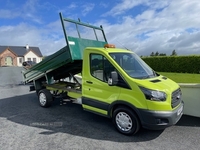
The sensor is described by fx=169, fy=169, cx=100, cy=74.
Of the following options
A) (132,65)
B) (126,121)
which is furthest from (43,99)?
(132,65)

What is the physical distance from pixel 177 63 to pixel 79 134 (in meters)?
18.4

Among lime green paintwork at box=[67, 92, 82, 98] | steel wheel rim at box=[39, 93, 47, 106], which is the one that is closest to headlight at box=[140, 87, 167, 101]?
lime green paintwork at box=[67, 92, 82, 98]

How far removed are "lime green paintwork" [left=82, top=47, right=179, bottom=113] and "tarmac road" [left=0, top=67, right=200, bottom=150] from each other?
0.69 metres

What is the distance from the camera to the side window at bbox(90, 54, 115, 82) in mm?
4512

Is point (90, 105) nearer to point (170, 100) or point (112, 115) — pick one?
point (112, 115)

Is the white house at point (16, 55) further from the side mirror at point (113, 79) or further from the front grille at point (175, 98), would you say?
the front grille at point (175, 98)

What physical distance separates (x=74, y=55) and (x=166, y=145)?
3557 millimetres

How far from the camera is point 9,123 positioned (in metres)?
5.16

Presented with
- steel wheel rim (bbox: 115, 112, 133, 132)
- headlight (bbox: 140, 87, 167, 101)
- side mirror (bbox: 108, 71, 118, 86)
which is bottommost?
steel wheel rim (bbox: 115, 112, 133, 132)

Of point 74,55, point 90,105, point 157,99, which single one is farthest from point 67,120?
point 157,99

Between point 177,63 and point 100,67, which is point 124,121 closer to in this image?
point 100,67

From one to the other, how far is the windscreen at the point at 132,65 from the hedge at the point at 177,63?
52.0 feet

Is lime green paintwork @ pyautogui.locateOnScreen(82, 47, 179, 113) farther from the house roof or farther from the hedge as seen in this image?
the house roof

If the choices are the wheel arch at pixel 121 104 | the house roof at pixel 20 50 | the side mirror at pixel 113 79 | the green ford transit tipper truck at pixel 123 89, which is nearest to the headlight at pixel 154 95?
the green ford transit tipper truck at pixel 123 89
